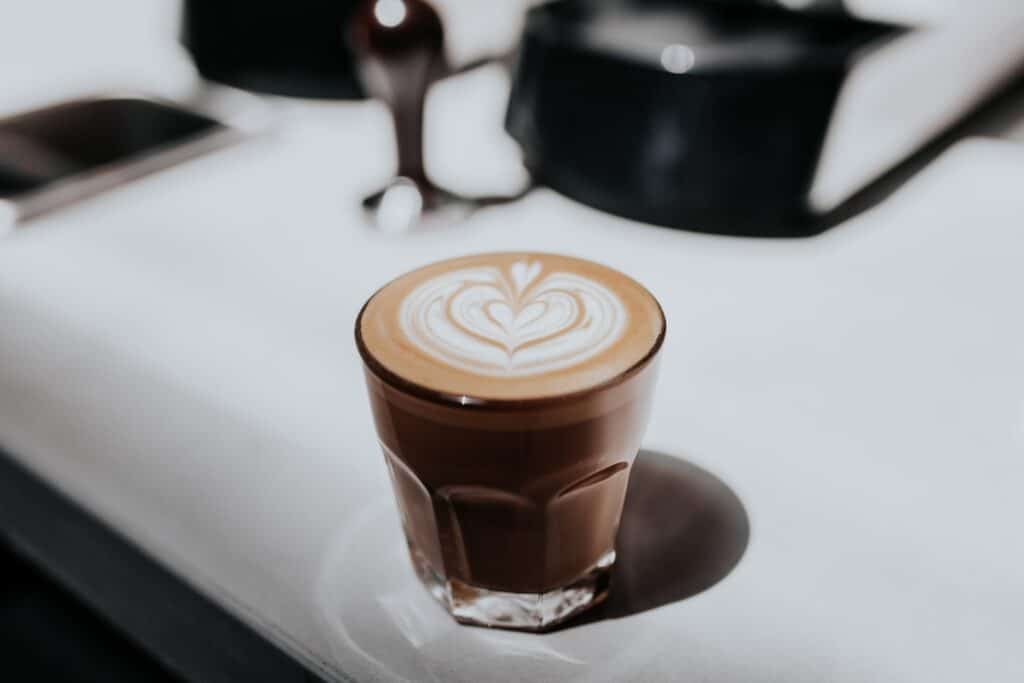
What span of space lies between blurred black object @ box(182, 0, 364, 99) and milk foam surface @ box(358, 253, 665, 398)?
62 cm

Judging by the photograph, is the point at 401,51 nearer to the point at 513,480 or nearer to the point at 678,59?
the point at 678,59

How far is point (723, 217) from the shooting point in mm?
781

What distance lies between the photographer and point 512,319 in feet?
1.46

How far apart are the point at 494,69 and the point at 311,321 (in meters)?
0.58

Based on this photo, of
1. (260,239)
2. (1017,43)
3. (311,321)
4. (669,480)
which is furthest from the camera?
(1017,43)

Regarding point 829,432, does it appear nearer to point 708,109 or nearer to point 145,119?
point 708,109

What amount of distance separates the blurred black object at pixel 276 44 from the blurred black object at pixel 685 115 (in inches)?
10.1

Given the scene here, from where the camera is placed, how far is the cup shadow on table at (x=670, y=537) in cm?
47

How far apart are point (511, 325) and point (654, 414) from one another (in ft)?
0.58

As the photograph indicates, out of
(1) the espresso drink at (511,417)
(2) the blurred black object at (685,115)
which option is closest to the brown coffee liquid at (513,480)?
(1) the espresso drink at (511,417)

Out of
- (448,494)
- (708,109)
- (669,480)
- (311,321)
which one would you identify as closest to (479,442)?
(448,494)

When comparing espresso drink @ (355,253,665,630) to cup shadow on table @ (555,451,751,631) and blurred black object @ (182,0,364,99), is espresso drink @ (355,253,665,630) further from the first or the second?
blurred black object @ (182,0,364,99)

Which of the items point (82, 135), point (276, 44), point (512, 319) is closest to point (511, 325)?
point (512, 319)

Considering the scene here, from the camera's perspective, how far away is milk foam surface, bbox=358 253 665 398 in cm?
40
